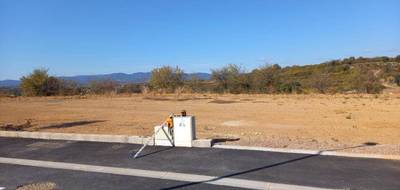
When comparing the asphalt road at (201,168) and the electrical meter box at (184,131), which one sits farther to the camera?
the electrical meter box at (184,131)

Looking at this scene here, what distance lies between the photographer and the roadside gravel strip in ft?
21.7

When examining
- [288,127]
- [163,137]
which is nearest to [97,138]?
[163,137]

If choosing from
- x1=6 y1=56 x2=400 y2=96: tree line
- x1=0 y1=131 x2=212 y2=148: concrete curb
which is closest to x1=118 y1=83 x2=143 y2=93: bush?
x1=6 y1=56 x2=400 y2=96: tree line

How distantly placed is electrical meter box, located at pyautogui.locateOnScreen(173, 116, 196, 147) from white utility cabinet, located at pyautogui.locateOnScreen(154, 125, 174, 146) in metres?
0.15

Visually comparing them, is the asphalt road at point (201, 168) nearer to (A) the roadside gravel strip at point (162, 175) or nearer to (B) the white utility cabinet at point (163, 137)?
(A) the roadside gravel strip at point (162, 175)

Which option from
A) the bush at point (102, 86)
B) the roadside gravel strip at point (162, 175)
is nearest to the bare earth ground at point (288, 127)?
the roadside gravel strip at point (162, 175)

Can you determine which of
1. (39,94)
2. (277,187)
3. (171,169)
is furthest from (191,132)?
(39,94)

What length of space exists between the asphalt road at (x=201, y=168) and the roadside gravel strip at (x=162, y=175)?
173mm

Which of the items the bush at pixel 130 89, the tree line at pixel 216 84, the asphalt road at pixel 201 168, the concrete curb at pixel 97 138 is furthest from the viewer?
the bush at pixel 130 89

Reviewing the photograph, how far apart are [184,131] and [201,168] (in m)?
2.13

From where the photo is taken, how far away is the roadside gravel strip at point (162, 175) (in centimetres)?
662

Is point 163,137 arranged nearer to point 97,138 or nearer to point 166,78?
point 97,138

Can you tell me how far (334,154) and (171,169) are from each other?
11.2 feet

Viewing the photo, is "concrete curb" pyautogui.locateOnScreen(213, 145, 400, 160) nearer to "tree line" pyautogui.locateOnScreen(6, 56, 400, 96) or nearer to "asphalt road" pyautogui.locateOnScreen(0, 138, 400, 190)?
"asphalt road" pyautogui.locateOnScreen(0, 138, 400, 190)
